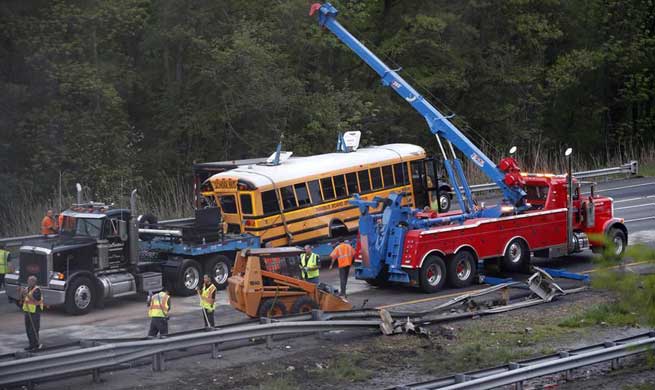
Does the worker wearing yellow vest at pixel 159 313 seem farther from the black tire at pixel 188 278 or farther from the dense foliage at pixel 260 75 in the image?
the dense foliage at pixel 260 75

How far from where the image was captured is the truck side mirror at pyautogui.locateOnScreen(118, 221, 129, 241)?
23516 mm

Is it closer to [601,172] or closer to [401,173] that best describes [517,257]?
[401,173]

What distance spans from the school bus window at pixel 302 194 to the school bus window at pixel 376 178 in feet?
7.90

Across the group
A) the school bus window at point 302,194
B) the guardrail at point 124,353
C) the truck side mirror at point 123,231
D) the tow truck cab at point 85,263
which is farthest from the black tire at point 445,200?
the guardrail at point 124,353

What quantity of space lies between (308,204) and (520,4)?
2836cm

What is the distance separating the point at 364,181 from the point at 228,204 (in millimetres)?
4091

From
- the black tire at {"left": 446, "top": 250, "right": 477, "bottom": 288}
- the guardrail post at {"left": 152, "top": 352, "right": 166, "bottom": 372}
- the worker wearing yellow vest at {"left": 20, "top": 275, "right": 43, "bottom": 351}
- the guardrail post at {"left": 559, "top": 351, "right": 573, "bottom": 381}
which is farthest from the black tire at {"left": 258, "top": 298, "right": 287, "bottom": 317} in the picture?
the guardrail post at {"left": 559, "top": 351, "right": 573, "bottom": 381}

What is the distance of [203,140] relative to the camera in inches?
1796

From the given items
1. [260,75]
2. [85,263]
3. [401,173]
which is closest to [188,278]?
[85,263]

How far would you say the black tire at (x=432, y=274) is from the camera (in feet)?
77.9

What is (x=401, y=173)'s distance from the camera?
29.5 meters

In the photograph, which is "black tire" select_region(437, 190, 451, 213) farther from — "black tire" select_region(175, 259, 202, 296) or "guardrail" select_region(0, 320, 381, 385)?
"guardrail" select_region(0, 320, 381, 385)

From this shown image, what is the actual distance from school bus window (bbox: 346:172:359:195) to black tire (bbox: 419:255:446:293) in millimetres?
4932

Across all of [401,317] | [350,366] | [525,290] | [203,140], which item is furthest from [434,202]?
[203,140]
